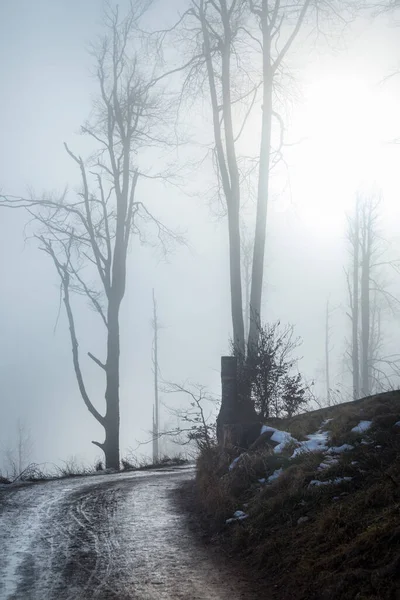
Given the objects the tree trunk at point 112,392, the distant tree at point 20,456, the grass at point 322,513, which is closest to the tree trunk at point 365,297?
the tree trunk at point 112,392

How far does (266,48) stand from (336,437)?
10.7 meters

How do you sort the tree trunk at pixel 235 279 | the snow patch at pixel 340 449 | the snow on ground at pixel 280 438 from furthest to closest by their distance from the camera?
the tree trunk at pixel 235 279 → the snow on ground at pixel 280 438 → the snow patch at pixel 340 449

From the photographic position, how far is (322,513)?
530cm

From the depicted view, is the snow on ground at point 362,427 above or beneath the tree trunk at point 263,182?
beneath

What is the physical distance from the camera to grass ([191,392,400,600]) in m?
4.14

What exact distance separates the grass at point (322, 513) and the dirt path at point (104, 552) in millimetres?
480

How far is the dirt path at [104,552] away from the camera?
4848 millimetres

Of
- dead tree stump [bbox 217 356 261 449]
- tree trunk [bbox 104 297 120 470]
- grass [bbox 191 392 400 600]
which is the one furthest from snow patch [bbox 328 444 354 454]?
tree trunk [bbox 104 297 120 470]

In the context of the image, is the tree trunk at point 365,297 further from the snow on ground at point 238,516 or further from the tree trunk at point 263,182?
the snow on ground at point 238,516

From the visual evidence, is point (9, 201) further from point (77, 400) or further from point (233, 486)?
point (77, 400)

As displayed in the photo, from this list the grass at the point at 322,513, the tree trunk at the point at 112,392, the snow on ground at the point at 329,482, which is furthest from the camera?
the tree trunk at the point at 112,392

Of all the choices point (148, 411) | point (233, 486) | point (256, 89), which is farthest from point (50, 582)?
point (148, 411)

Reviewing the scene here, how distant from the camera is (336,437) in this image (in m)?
7.27

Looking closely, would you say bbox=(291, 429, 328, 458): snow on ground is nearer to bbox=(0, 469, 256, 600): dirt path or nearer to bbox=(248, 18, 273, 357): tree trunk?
bbox=(0, 469, 256, 600): dirt path
